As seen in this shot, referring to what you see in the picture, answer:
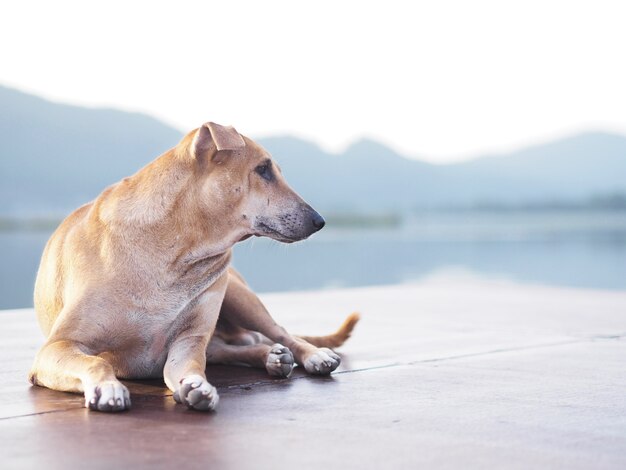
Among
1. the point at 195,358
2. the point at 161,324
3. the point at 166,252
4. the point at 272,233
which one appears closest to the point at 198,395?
Answer: the point at 195,358

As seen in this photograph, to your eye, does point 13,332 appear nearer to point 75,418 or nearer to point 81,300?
point 81,300

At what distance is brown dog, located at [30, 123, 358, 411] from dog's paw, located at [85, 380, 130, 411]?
0.84ft

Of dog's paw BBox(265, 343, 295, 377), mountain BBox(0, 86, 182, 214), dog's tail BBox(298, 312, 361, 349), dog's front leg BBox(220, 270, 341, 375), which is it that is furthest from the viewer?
mountain BBox(0, 86, 182, 214)

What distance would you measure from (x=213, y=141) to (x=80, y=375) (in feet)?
3.26

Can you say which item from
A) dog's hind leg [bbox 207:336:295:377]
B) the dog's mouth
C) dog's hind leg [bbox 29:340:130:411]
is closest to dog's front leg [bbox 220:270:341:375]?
dog's hind leg [bbox 207:336:295:377]

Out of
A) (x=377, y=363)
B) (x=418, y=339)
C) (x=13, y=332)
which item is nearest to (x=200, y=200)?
(x=377, y=363)

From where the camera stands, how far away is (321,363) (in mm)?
3795

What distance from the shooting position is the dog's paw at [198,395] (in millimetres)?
2977

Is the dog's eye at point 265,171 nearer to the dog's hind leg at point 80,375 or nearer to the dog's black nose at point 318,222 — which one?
the dog's black nose at point 318,222

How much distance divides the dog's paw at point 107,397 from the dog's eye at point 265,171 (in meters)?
1.00

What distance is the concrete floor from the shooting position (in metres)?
2.41

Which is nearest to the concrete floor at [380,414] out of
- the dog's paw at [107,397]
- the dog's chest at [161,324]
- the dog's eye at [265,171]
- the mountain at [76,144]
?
the dog's paw at [107,397]

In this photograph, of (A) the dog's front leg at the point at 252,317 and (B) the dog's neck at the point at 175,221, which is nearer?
(B) the dog's neck at the point at 175,221

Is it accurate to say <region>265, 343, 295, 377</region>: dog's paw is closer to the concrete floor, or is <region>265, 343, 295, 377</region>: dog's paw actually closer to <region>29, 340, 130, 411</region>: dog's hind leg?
the concrete floor
